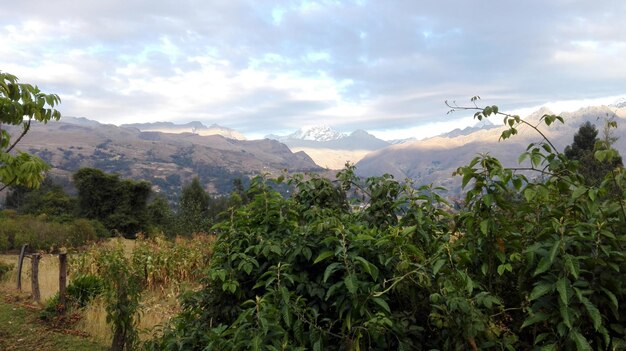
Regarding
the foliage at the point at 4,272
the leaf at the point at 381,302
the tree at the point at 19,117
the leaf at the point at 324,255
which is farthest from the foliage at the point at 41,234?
the leaf at the point at 381,302

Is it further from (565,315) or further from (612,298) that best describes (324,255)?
(612,298)

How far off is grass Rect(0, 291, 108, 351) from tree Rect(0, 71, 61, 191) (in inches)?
107

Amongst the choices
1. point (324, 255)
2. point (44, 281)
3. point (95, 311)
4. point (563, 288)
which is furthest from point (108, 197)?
point (563, 288)

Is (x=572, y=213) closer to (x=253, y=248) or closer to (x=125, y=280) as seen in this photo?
(x=253, y=248)

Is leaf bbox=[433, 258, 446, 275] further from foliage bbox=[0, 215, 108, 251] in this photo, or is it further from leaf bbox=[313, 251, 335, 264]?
foliage bbox=[0, 215, 108, 251]

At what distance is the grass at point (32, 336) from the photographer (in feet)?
20.9

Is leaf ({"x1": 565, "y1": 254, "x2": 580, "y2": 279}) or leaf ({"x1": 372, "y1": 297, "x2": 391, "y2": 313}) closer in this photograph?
leaf ({"x1": 565, "y1": 254, "x2": 580, "y2": 279})

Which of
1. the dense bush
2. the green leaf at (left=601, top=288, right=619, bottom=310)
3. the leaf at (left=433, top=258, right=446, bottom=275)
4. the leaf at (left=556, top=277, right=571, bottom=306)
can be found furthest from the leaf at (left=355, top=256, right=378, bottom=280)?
the green leaf at (left=601, top=288, right=619, bottom=310)

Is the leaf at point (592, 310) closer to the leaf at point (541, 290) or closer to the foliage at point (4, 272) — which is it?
the leaf at point (541, 290)

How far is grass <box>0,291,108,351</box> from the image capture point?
20.9 ft

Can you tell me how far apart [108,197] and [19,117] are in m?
40.8

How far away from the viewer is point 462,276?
89.0 inches

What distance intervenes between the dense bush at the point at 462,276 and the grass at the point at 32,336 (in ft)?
13.6

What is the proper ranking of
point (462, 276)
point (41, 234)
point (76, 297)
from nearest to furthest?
point (462, 276) → point (76, 297) → point (41, 234)
